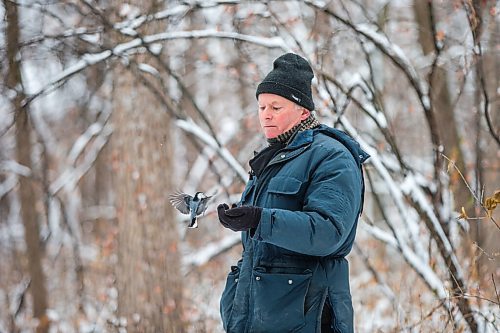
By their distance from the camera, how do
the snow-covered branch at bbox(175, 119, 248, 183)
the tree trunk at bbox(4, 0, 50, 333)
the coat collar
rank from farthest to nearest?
the tree trunk at bbox(4, 0, 50, 333) → the snow-covered branch at bbox(175, 119, 248, 183) → the coat collar

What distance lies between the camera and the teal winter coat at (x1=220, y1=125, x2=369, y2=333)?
8.03 feet

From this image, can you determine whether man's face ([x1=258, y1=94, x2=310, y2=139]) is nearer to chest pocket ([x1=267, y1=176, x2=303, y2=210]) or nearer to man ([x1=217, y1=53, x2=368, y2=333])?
man ([x1=217, y1=53, x2=368, y2=333])

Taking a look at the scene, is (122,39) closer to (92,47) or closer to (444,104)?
(92,47)

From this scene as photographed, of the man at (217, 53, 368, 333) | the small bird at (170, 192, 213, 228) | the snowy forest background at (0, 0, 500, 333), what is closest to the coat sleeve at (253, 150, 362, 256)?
the man at (217, 53, 368, 333)

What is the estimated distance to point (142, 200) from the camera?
20.9 ft

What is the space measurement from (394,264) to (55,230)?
21.0 ft

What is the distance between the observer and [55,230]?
11.7m

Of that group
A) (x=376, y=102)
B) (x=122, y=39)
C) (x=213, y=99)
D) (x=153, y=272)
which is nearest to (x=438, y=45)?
(x=376, y=102)

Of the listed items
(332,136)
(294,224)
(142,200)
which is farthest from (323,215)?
(142,200)

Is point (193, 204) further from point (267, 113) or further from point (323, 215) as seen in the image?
point (323, 215)

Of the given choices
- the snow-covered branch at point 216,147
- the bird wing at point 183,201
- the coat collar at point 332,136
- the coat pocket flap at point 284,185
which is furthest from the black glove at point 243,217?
the snow-covered branch at point 216,147

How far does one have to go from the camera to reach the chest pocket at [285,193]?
2.58 m

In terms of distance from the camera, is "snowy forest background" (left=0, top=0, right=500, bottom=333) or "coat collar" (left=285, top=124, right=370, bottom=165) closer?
"coat collar" (left=285, top=124, right=370, bottom=165)

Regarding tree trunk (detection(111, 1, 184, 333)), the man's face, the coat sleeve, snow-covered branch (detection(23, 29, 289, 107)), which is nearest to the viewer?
the coat sleeve
